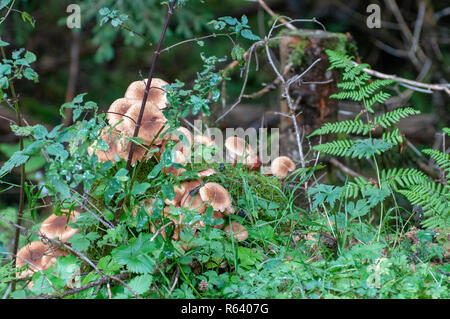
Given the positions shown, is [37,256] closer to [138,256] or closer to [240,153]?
[138,256]

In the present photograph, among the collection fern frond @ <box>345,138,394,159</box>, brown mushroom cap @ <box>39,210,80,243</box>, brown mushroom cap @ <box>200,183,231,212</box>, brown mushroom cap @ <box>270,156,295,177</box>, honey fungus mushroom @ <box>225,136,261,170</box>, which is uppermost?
honey fungus mushroom @ <box>225,136,261,170</box>

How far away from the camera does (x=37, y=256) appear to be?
7.43ft

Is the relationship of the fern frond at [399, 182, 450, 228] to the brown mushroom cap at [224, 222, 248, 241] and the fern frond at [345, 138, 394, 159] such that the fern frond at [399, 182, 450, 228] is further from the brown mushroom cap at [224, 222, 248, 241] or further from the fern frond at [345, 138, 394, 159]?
the brown mushroom cap at [224, 222, 248, 241]

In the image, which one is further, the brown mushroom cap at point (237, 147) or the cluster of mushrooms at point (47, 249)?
the brown mushroom cap at point (237, 147)

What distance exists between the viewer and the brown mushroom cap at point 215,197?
2.05m

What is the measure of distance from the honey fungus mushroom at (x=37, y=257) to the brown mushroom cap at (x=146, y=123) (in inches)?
27.4

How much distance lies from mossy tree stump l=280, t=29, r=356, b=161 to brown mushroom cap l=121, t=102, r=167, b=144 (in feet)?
4.98

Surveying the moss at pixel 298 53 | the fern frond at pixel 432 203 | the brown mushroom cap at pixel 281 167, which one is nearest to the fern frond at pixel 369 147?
the fern frond at pixel 432 203

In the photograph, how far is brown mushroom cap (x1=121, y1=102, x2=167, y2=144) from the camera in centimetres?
214

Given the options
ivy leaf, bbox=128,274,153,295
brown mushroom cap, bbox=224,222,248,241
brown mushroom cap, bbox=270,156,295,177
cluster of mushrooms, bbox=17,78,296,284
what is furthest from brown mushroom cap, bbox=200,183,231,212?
brown mushroom cap, bbox=270,156,295,177

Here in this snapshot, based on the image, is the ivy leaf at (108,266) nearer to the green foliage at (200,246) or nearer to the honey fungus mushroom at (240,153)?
the green foliage at (200,246)
